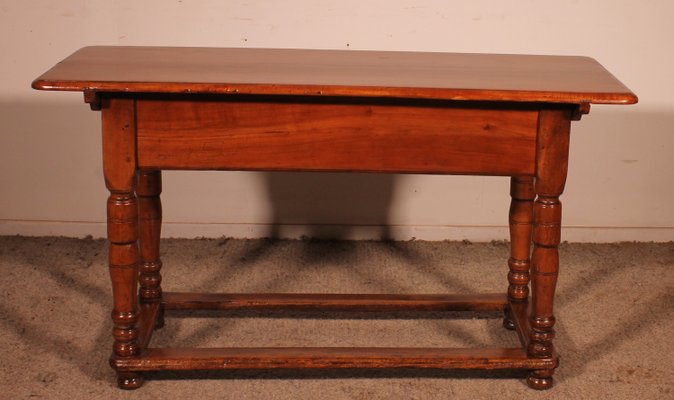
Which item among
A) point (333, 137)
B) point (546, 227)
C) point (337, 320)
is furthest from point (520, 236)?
point (333, 137)

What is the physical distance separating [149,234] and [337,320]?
57 cm

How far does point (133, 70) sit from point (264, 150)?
35cm

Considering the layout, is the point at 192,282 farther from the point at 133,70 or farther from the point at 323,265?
the point at 133,70

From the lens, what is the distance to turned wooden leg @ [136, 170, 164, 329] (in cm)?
262

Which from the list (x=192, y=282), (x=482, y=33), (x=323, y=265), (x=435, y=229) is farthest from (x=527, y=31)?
(x=192, y=282)

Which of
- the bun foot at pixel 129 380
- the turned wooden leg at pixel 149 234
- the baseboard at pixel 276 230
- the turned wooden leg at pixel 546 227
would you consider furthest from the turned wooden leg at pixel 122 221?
the baseboard at pixel 276 230

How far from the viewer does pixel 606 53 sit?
10.8 ft

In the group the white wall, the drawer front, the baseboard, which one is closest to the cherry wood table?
the drawer front

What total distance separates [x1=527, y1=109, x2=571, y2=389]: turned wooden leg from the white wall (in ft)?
3.54

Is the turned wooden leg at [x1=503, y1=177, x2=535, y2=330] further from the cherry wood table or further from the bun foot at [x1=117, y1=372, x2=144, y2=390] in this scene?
the bun foot at [x1=117, y1=372, x2=144, y2=390]

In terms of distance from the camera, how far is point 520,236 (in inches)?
106

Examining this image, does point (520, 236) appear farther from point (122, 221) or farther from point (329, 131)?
point (122, 221)

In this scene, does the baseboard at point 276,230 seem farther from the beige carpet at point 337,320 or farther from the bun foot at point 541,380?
the bun foot at point 541,380

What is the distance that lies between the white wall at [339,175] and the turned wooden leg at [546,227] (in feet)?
3.54
